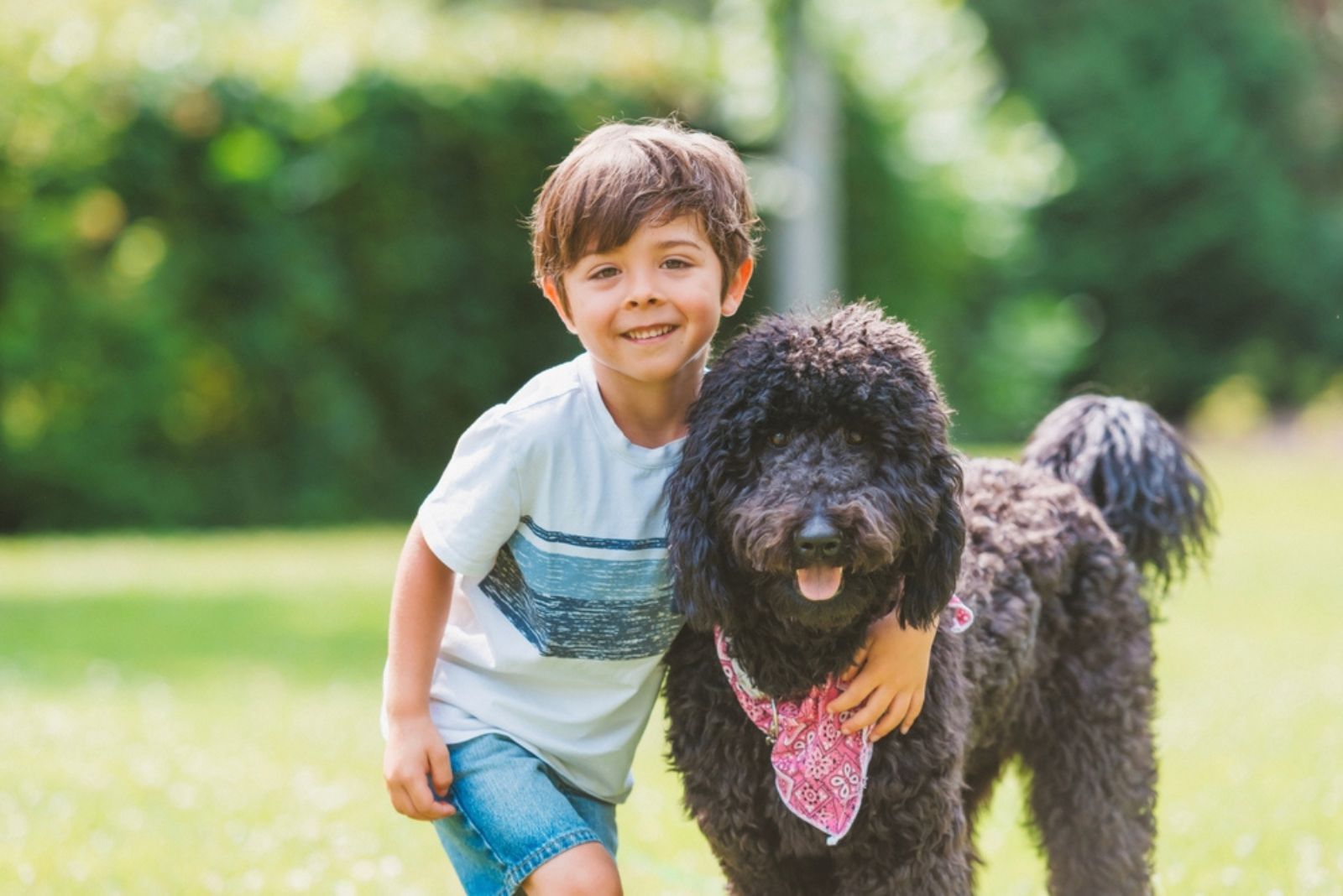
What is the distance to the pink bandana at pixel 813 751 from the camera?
331 centimetres

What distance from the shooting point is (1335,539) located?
13875mm

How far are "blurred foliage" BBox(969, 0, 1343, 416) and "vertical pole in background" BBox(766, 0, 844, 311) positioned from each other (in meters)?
12.8

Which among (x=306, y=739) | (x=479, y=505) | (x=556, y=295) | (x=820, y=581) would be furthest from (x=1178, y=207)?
(x=820, y=581)

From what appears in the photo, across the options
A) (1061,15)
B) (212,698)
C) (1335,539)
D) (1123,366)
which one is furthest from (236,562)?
(1061,15)

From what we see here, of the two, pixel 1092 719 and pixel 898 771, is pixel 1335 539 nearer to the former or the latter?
pixel 1092 719

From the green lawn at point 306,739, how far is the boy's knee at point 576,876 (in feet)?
4.74

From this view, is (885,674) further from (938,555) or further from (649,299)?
(649,299)

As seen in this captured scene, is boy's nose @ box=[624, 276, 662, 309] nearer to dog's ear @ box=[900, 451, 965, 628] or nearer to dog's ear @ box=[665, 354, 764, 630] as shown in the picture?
dog's ear @ box=[665, 354, 764, 630]

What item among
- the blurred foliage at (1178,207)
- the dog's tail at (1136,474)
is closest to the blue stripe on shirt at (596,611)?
the dog's tail at (1136,474)

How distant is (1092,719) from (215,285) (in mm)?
12174

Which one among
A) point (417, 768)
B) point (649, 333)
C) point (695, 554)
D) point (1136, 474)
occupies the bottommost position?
point (417, 768)

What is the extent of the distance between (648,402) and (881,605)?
73cm

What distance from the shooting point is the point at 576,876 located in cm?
348

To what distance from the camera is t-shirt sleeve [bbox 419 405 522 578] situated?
352cm
